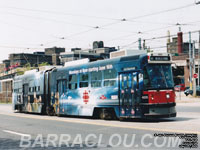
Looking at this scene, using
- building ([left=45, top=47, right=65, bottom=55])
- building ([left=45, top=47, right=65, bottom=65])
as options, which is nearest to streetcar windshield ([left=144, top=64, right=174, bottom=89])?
building ([left=45, top=47, right=65, bottom=65])

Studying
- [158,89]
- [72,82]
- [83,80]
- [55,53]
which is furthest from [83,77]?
[55,53]

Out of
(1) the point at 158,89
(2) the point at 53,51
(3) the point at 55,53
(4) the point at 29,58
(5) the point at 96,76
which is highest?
(2) the point at 53,51

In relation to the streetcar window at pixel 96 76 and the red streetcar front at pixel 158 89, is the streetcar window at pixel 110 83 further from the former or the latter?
the red streetcar front at pixel 158 89

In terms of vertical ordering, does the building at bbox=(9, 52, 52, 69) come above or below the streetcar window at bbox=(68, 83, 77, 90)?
above

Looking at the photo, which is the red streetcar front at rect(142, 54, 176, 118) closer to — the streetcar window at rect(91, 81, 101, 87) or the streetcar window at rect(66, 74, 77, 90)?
the streetcar window at rect(91, 81, 101, 87)

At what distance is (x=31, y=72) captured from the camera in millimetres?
28109

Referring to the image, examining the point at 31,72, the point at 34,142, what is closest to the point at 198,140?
the point at 34,142

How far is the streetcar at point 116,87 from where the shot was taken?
16031mm

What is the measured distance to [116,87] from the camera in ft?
57.2

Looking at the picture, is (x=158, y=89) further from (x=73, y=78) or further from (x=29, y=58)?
(x=29, y=58)

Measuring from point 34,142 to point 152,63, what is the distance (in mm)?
7877

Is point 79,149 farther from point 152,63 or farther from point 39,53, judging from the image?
point 39,53

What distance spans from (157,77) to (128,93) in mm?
1599

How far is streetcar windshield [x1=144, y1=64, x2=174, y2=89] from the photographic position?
1612cm
